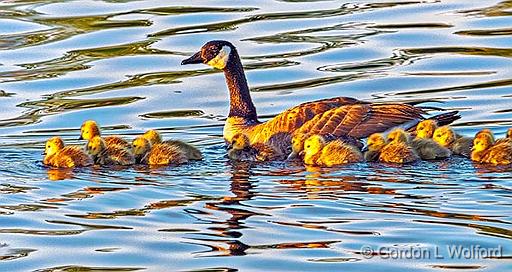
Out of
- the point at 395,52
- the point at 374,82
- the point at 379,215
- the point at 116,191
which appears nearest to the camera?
the point at 379,215

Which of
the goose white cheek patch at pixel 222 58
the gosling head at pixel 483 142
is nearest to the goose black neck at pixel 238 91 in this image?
the goose white cheek patch at pixel 222 58

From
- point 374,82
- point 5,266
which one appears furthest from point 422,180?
point 374,82

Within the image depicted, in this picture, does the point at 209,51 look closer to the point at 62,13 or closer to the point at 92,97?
the point at 92,97

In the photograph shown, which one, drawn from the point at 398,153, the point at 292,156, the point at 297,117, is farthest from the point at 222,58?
the point at 398,153

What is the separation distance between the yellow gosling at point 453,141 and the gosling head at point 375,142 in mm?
474

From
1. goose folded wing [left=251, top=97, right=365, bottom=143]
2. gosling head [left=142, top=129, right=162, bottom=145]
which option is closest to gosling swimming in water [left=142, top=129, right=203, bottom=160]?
gosling head [left=142, top=129, right=162, bottom=145]

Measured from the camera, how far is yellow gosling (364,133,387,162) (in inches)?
498

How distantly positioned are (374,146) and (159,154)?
1.81 m

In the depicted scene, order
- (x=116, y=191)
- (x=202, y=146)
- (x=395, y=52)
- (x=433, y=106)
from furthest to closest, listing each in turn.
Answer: (x=395, y=52), (x=433, y=106), (x=202, y=146), (x=116, y=191)

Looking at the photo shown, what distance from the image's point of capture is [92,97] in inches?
655

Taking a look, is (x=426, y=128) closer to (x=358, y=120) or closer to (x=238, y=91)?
(x=358, y=120)

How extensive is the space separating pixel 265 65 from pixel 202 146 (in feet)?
13.0

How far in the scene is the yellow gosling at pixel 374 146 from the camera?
1265 cm

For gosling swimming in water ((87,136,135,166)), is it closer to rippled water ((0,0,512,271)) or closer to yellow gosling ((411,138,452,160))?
rippled water ((0,0,512,271))
